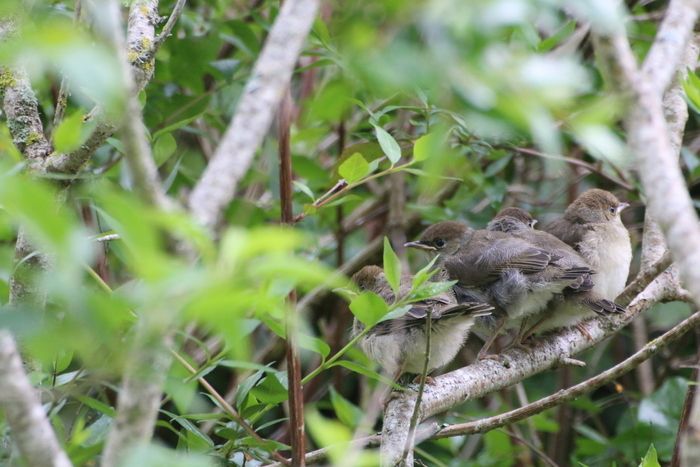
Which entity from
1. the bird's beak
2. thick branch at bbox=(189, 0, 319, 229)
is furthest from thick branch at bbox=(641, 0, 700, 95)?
the bird's beak

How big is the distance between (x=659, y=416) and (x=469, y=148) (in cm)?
182

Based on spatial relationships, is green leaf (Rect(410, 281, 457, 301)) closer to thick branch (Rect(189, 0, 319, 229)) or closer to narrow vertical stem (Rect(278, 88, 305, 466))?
narrow vertical stem (Rect(278, 88, 305, 466))

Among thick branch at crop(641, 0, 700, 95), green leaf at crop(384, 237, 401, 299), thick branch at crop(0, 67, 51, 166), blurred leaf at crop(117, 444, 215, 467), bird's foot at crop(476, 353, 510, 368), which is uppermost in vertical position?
thick branch at crop(641, 0, 700, 95)

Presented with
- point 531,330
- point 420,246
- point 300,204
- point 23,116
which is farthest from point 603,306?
point 23,116

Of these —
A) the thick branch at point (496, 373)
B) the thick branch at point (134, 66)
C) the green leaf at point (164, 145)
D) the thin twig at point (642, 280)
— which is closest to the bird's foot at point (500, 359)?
the thick branch at point (496, 373)

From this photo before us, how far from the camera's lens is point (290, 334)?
8.31 ft

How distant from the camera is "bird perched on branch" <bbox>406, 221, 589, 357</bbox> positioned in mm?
4176

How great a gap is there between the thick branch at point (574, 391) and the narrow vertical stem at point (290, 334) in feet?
2.32

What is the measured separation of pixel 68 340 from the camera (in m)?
1.48

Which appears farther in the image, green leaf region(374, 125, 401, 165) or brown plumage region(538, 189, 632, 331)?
brown plumage region(538, 189, 632, 331)

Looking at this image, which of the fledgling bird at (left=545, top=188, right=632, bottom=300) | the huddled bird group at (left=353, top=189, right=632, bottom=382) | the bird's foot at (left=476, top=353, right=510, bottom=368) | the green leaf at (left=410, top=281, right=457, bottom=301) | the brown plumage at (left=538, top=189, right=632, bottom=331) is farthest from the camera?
the fledgling bird at (left=545, top=188, right=632, bottom=300)

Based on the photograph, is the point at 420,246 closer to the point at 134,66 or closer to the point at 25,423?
the point at 134,66

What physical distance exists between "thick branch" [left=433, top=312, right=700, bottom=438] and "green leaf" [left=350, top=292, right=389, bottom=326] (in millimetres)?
770

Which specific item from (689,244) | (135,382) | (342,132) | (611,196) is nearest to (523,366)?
(611,196)
